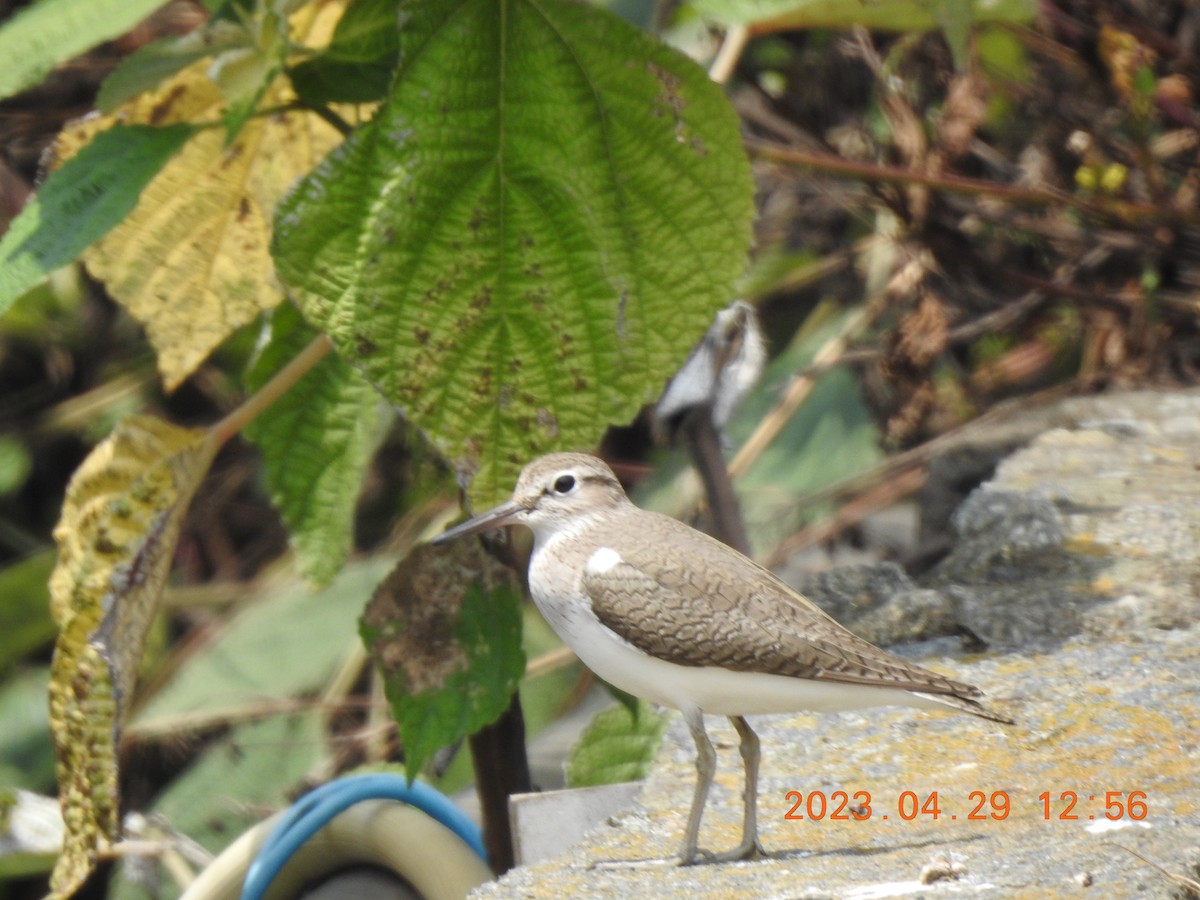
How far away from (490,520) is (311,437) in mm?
567

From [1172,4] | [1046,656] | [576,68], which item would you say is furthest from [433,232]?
[1172,4]

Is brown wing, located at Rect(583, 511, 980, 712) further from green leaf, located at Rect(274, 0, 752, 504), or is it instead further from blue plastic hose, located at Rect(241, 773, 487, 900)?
blue plastic hose, located at Rect(241, 773, 487, 900)

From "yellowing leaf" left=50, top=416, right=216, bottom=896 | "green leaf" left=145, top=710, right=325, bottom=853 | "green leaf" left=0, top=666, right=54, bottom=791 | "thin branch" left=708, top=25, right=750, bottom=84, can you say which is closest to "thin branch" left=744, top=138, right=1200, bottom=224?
"thin branch" left=708, top=25, right=750, bottom=84

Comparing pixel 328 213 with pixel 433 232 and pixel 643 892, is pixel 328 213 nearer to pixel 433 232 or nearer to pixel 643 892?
pixel 433 232

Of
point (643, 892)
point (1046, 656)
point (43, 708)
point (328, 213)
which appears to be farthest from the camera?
point (43, 708)

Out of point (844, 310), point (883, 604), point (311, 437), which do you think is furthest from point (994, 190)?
point (311, 437)

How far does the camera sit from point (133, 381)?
571cm

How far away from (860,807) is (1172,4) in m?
3.16

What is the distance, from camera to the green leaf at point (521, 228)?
93.6 inches

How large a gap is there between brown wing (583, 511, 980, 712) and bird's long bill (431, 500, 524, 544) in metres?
0.20

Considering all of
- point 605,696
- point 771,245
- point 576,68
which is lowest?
point 605,696

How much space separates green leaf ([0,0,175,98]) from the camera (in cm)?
244

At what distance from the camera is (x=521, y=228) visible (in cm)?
244

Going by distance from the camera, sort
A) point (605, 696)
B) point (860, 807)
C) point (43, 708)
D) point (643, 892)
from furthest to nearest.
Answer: point (43, 708) < point (605, 696) < point (860, 807) < point (643, 892)
